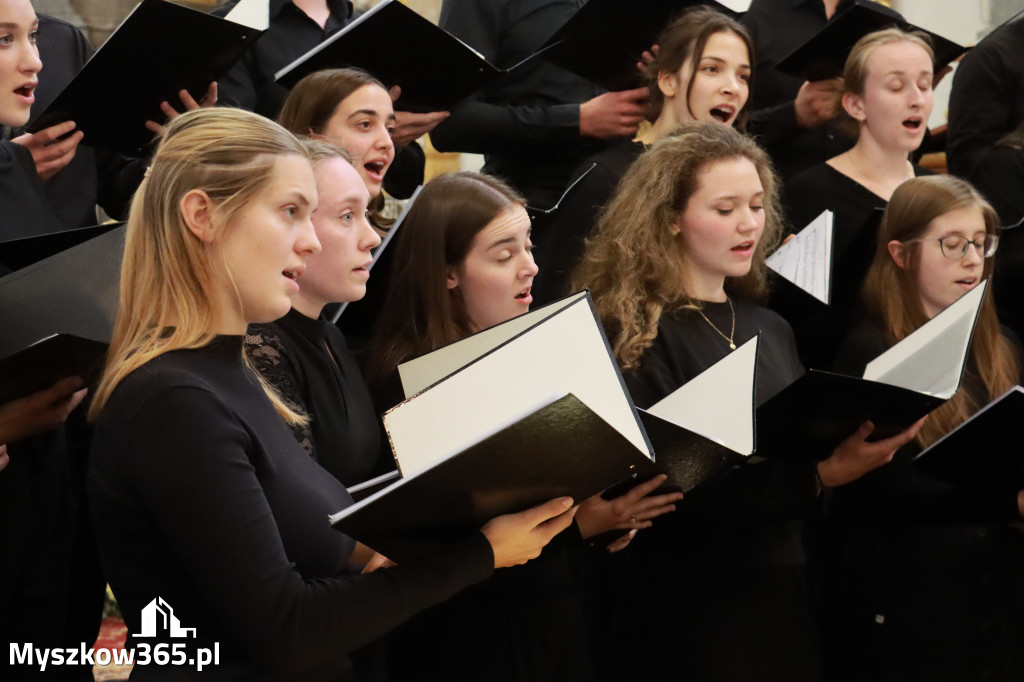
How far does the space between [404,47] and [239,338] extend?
1.39 metres

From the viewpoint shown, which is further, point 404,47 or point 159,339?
point 404,47

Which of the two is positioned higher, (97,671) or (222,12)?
(222,12)

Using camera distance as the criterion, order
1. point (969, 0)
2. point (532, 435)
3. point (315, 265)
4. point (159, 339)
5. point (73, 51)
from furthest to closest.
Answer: point (969, 0) → point (73, 51) → point (315, 265) → point (159, 339) → point (532, 435)

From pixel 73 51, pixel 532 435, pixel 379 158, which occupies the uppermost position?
pixel 73 51

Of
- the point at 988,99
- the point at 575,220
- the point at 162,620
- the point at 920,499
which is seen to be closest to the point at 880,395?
the point at 920,499

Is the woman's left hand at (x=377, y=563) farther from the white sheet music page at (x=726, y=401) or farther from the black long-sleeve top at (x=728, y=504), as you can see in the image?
the black long-sleeve top at (x=728, y=504)

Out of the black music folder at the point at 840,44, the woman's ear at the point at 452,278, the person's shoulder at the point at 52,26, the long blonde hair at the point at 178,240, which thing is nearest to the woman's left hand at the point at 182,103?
the person's shoulder at the point at 52,26

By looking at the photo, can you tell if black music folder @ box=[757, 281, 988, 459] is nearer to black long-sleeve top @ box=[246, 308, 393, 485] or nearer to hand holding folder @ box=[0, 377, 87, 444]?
black long-sleeve top @ box=[246, 308, 393, 485]

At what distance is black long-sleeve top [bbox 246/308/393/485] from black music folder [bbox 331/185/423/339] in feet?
1.15

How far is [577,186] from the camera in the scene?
3.09 m

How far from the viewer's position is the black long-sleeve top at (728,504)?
2412 mm

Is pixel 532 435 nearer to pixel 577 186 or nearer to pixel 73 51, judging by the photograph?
pixel 577 186

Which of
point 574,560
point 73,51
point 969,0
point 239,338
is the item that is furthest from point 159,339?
point 969,0

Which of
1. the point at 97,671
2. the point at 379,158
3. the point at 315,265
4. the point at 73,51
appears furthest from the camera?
the point at 97,671
